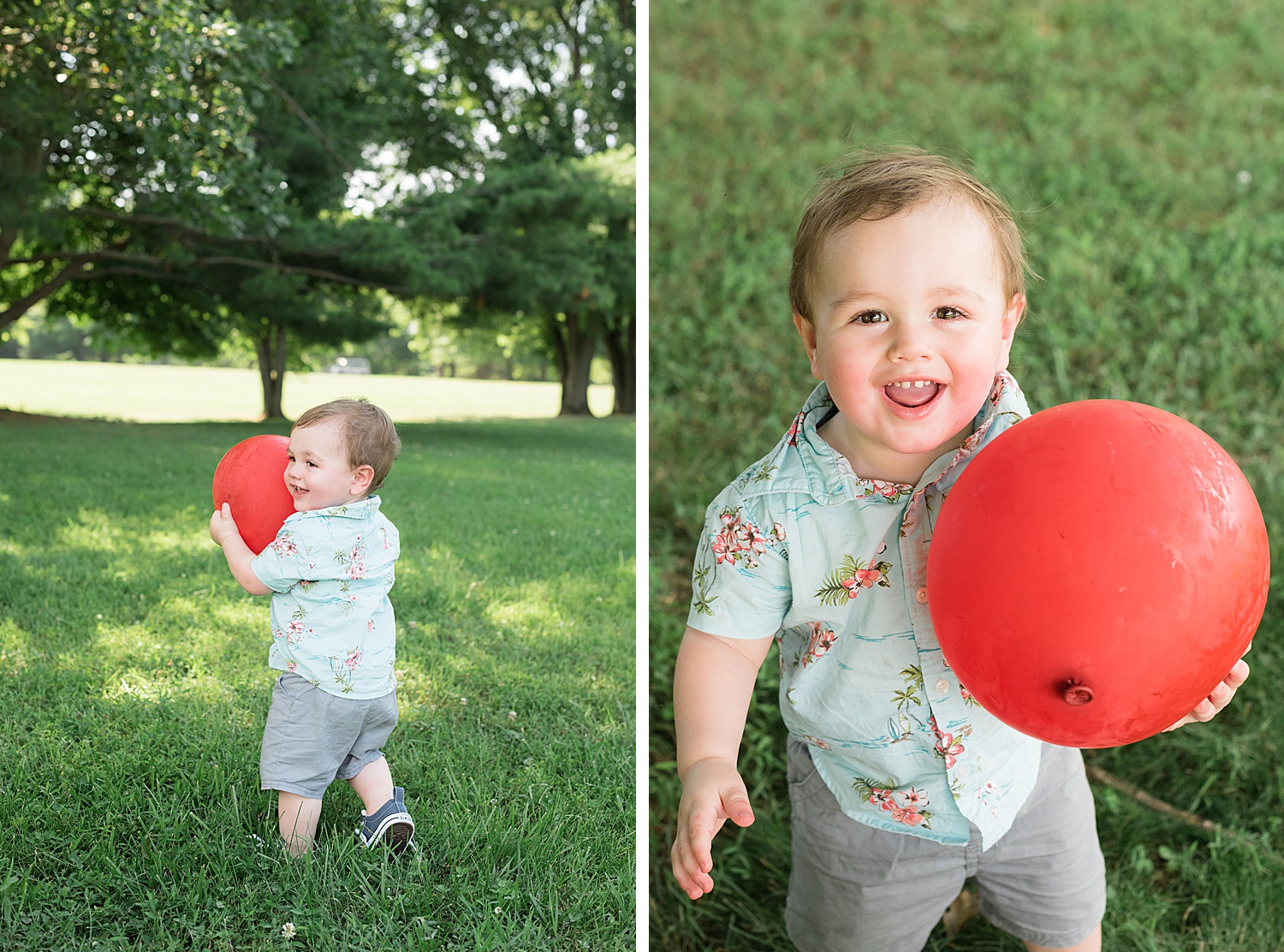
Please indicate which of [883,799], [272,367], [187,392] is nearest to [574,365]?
[272,367]

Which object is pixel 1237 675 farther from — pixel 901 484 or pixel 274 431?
pixel 274 431

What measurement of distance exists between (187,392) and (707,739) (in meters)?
9.86

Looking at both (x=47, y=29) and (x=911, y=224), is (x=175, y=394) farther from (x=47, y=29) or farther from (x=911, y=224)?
(x=911, y=224)

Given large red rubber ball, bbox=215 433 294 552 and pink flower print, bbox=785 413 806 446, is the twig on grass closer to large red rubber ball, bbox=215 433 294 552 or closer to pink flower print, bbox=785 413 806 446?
pink flower print, bbox=785 413 806 446

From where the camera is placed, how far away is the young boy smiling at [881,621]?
5.15 feet

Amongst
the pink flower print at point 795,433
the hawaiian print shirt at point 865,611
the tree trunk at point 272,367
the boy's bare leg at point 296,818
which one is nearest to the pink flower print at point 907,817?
the hawaiian print shirt at point 865,611

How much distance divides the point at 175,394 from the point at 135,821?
8688mm

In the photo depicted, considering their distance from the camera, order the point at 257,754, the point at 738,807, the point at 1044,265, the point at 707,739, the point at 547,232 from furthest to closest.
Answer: the point at 547,232 < the point at 1044,265 < the point at 257,754 < the point at 707,739 < the point at 738,807

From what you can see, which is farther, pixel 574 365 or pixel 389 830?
pixel 574 365

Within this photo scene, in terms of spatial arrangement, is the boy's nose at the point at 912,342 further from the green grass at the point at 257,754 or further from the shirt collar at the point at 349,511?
the green grass at the point at 257,754

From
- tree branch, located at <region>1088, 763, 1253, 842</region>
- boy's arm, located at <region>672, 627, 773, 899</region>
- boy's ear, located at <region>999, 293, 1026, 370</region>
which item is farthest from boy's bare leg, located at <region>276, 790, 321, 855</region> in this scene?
tree branch, located at <region>1088, 763, 1253, 842</region>

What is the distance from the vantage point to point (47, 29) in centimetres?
449

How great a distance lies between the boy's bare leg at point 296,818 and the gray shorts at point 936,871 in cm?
89

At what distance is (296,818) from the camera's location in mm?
1976
